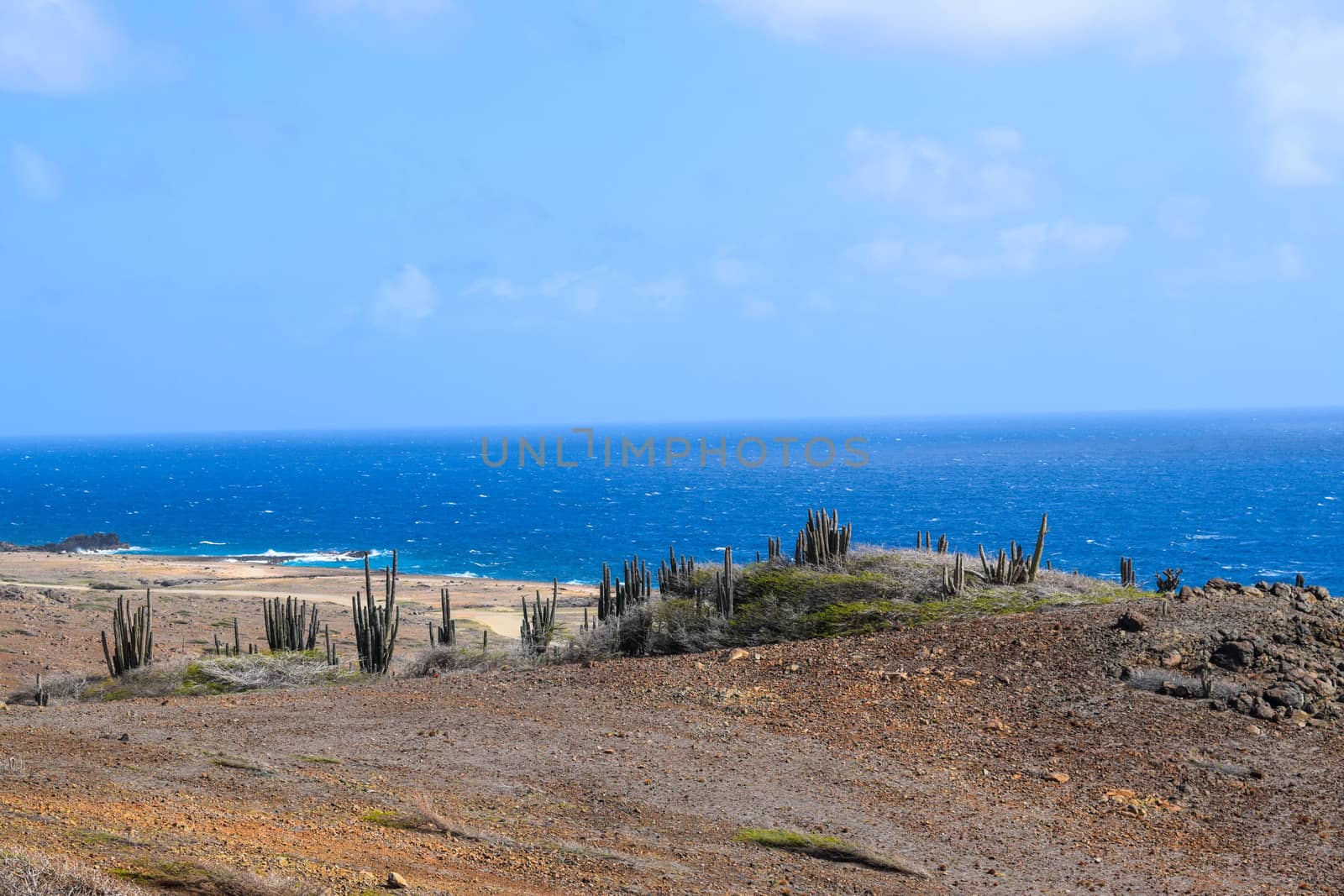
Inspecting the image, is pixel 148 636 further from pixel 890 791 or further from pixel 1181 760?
pixel 1181 760

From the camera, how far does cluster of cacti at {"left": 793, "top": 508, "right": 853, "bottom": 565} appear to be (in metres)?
20.1

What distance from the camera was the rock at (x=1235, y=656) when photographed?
13016 mm

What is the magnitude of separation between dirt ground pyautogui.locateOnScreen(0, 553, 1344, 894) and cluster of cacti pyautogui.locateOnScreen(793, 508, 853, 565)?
15.4 feet

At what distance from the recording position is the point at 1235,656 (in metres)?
13.1

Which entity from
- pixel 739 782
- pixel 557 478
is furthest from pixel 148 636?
pixel 557 478

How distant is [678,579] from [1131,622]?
814 cm

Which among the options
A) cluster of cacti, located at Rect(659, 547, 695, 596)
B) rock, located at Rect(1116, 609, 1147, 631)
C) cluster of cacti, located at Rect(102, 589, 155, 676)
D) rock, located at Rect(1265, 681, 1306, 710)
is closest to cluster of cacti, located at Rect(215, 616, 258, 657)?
cluster of cacti, located at Rect(102, 589, 155, 676)

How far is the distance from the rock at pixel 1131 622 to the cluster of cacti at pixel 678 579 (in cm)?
744

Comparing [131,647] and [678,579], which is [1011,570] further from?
[131,647]

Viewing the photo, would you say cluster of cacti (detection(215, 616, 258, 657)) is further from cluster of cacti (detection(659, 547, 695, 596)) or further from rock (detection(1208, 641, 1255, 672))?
rock (detection(1208, 641, 1255, 672))

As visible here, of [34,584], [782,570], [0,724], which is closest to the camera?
[0,724]

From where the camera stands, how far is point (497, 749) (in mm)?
11227

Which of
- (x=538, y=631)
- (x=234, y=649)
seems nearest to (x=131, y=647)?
(x=234, y=649)

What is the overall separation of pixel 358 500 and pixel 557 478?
34.9 m
